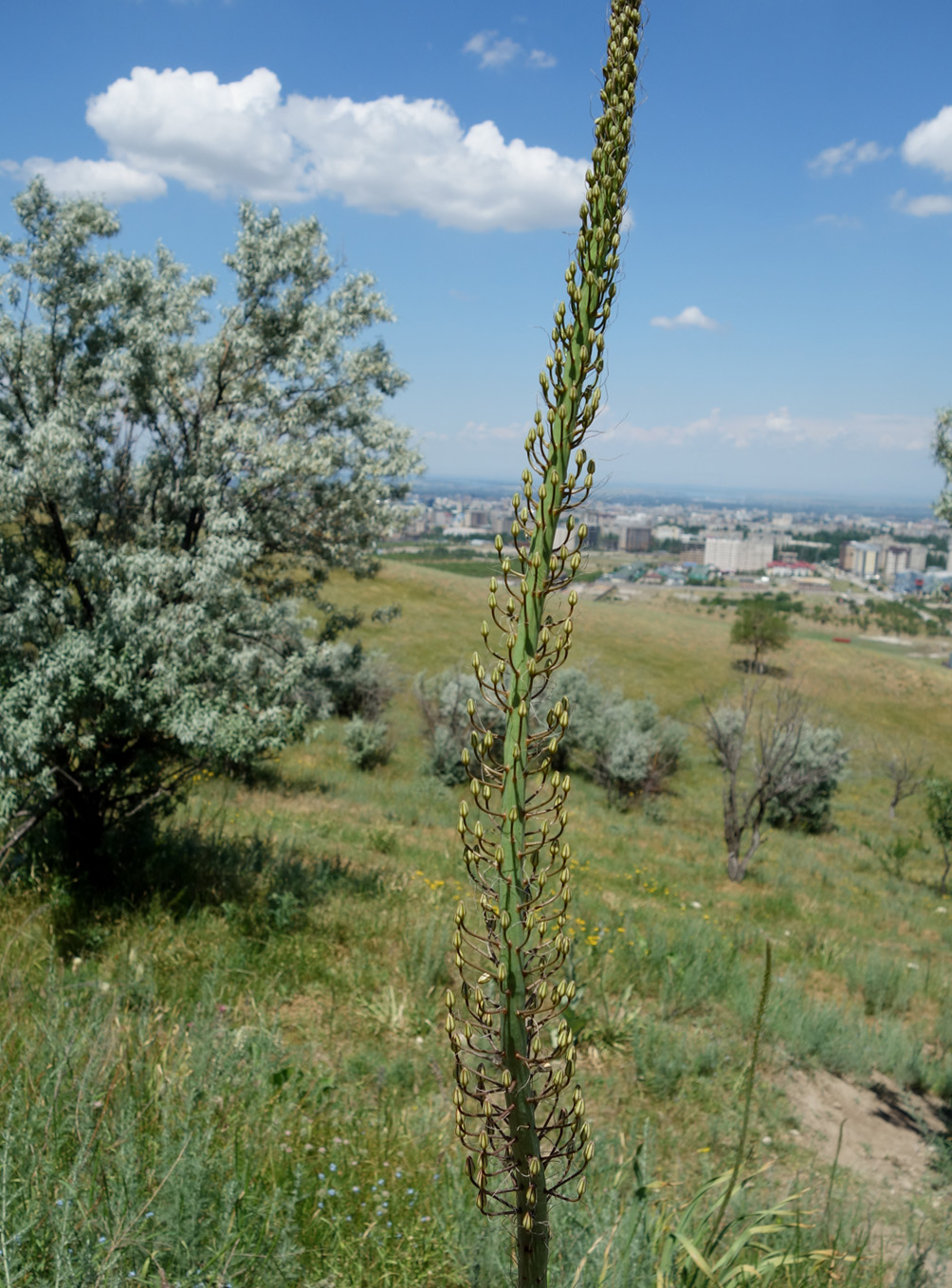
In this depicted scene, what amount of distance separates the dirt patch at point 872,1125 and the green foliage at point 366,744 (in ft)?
54.8

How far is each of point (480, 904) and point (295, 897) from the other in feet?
20.7

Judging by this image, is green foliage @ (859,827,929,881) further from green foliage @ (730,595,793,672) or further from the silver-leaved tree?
green foliage @ (730,595,793,672)

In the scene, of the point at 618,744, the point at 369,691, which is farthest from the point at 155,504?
the point at 618,744

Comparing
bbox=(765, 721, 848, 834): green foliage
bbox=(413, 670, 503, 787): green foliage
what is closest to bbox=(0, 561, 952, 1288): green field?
bbox=(413, 670, 503, 787): green foliage

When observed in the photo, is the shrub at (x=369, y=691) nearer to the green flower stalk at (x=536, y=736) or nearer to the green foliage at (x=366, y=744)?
the green foliage at (x=366, y=744)

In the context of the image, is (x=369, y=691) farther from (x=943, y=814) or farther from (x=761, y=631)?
(x=761, y=631)

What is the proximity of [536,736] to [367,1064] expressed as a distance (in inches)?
177

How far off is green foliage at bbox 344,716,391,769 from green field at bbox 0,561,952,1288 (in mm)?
8047

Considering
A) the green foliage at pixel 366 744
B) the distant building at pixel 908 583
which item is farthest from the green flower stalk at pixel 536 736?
the distant building at pixel 908 583

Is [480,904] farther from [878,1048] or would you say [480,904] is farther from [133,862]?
[878,1048]

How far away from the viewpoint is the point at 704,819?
25.4 metres

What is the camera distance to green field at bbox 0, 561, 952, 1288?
2.89 metres

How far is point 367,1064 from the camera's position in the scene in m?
5.21

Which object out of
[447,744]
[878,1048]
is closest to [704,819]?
[447,744]
